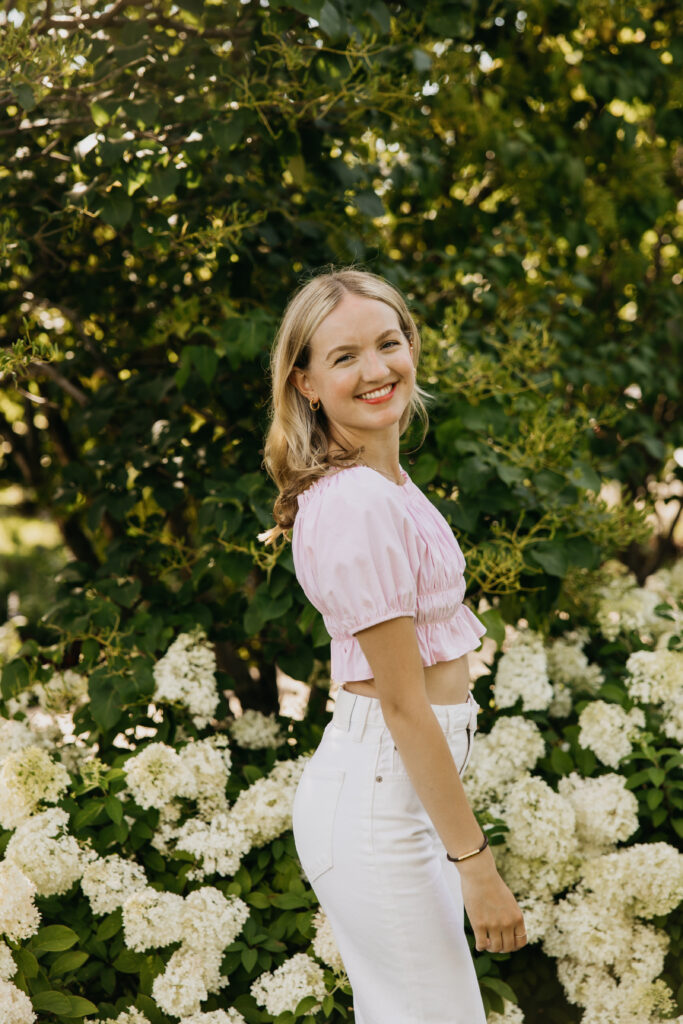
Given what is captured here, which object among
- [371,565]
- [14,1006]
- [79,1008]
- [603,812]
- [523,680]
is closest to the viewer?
[371,565]

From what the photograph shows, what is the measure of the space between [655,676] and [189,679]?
1.21 meters

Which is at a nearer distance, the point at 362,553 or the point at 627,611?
the point at 362,553

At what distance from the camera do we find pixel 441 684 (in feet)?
4.76

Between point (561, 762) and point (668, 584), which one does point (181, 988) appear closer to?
point (561, 762)

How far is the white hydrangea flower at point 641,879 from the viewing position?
2030 mm

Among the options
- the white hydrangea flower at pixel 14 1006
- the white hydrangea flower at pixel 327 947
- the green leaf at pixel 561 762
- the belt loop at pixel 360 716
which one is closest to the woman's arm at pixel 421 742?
the belt loop at pixel 360 716

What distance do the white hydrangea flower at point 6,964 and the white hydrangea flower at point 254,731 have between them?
86 centimetres

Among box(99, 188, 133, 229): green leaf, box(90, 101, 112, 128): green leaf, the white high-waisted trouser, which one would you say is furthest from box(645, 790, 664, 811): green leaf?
box(90, 101, 112, 128): green leaf

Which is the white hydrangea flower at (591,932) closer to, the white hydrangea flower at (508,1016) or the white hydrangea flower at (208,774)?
the white hydrangea flower at (508,1016)

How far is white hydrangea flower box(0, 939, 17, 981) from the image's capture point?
1.79m

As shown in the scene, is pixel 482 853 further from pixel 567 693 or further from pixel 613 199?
pixel 613 199

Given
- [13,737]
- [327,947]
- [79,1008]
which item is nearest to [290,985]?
[327,947]

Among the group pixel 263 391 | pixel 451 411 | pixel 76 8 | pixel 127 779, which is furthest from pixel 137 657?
pixel 76 8

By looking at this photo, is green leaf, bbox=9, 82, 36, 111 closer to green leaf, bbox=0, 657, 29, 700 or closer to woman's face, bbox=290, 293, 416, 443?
woman's face, bbox=290, 293, 416, 443
